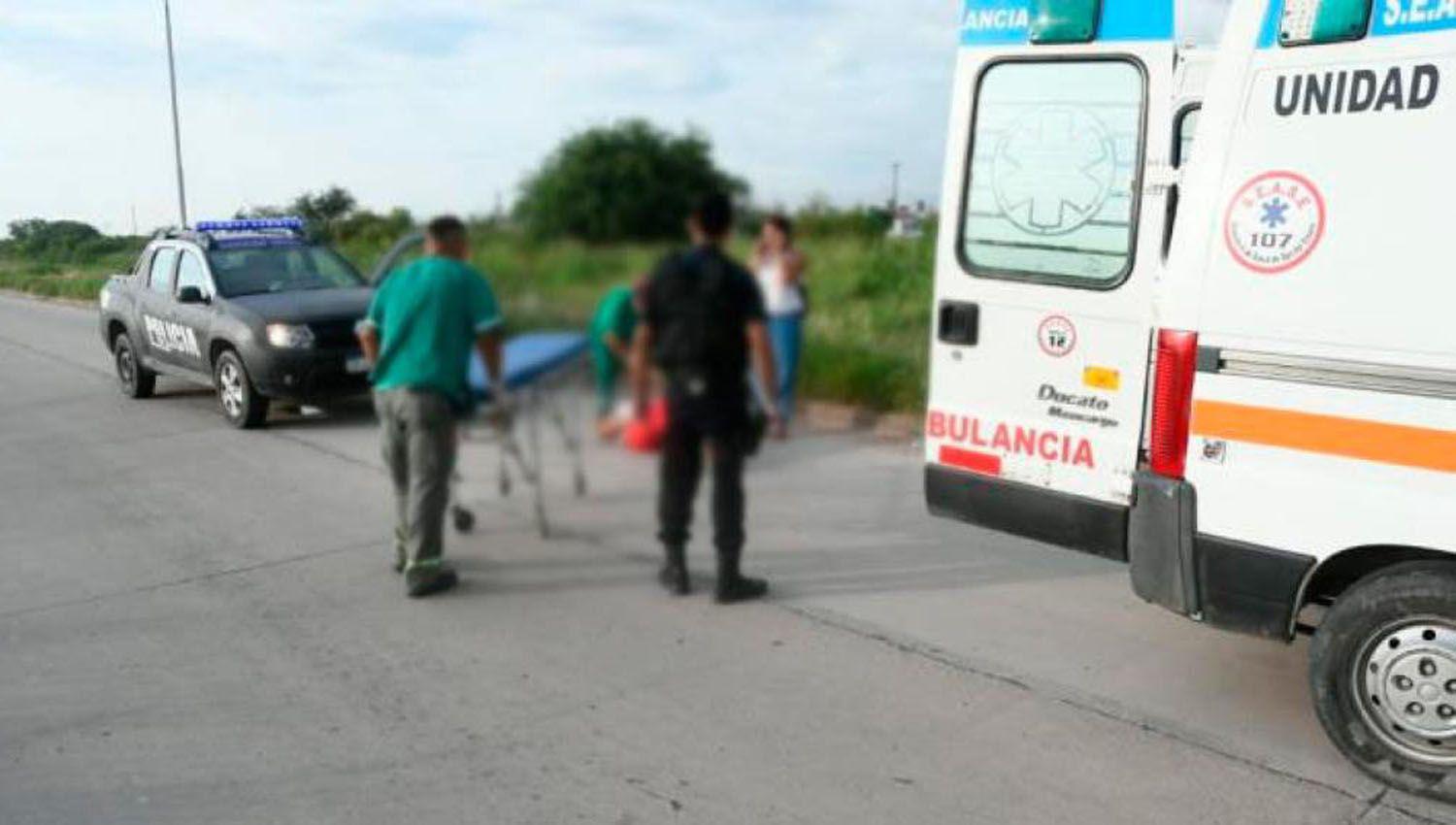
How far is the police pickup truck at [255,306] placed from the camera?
314 centimetres

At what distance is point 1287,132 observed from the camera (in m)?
2.97

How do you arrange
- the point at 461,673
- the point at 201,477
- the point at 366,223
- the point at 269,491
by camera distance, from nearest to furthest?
the point at 366,223
the point at 461,673
the point at 269,491
the point at 201,477

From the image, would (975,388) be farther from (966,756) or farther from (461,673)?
(461,673)

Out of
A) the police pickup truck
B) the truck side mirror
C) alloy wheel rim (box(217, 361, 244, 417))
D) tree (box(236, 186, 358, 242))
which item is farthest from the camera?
alloy wheel rim (box(217, 361, 244, 417))

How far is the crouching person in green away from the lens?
2105 millimetres

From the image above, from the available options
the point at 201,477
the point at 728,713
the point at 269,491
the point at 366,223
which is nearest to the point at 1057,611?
the point at 728,713

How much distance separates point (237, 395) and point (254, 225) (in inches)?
163

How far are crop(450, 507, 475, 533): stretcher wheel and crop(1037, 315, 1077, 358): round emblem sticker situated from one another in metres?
1.75

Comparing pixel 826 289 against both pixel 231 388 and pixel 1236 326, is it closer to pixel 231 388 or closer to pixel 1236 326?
pixel 1236 326

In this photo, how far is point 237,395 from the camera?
22.1 feet

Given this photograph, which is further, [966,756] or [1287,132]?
[966,756]

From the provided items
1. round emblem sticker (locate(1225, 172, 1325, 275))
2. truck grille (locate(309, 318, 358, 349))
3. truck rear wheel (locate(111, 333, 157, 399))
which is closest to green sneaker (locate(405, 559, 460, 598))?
truck grille (locate(309, 318, 358, 349))

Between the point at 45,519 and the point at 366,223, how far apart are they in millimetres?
4280

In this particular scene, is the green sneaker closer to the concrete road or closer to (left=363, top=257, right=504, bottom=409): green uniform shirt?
the concrete road
